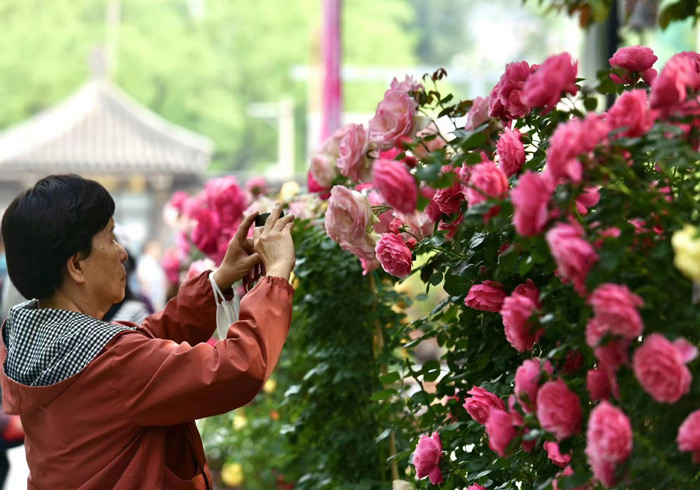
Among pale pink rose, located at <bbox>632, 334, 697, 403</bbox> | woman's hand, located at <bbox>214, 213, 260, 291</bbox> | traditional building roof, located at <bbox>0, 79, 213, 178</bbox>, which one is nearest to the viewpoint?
pale pink rose, located at <bbox>632, 334, 697, 403</bbox>

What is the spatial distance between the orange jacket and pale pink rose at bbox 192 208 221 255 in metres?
1.14

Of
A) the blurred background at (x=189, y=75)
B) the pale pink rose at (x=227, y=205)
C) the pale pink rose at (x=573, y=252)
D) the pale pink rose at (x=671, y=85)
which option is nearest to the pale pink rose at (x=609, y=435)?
the pale pink rose at (x=573, y=252)

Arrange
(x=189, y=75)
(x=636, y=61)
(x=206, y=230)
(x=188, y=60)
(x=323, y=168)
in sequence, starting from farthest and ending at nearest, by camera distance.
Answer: (x=188, y=60)
(x=189, y=75)
(x=206, y=230)
(x=323, y=168)
(x=636, y=61)

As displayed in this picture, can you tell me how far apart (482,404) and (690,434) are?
429mm

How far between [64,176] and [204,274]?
331 mm

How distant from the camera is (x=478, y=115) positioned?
1520mm

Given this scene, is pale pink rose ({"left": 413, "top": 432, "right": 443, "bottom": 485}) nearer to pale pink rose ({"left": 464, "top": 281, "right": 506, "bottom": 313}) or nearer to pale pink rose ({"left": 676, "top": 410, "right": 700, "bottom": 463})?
pale pink rose ({"left": 464, "top": 281, "right": 506, "bottom": 313})

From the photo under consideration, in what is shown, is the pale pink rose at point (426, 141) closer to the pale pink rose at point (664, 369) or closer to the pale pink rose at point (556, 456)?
the pale pink rose at point (556, 456)

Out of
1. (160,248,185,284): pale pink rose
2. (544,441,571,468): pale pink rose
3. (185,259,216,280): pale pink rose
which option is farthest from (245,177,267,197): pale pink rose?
(544,441,571,468): pale pink rose

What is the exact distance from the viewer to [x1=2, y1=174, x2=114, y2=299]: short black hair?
5.23 ft

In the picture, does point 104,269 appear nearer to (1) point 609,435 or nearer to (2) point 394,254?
(2) point 394,254

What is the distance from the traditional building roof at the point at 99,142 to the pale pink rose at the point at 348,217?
688 inches

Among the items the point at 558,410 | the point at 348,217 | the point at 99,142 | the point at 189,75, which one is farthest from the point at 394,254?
the point at 189,75

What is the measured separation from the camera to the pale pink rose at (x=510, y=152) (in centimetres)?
135
